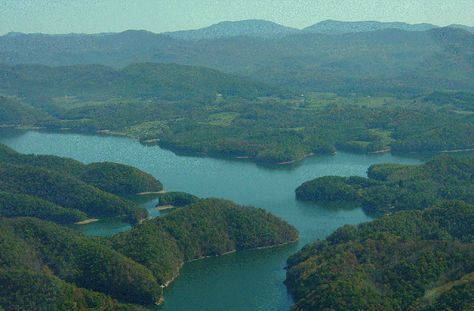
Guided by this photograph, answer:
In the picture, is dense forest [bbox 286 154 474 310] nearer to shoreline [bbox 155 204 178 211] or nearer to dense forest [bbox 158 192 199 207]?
dense forest [bbox 158 192 199 207]

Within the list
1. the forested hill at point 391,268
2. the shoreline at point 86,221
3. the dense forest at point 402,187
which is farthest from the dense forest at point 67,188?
the forested hill at point 391,268

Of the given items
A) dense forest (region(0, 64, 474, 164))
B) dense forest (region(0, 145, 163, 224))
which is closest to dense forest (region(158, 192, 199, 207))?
dense forest (region(0, 145, 163, 224))

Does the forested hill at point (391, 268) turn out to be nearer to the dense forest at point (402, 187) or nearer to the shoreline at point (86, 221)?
the dense forest at point (402, 187)

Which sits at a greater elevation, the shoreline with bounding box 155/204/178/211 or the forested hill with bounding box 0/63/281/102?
the forested hill with bounding box 0/63/281/102

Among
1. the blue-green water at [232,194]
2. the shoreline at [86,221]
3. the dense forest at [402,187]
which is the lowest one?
the blue-green water at [232,194]

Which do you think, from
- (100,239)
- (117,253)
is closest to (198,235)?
(100,239)

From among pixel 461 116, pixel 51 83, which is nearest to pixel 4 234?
pixel 461 116
